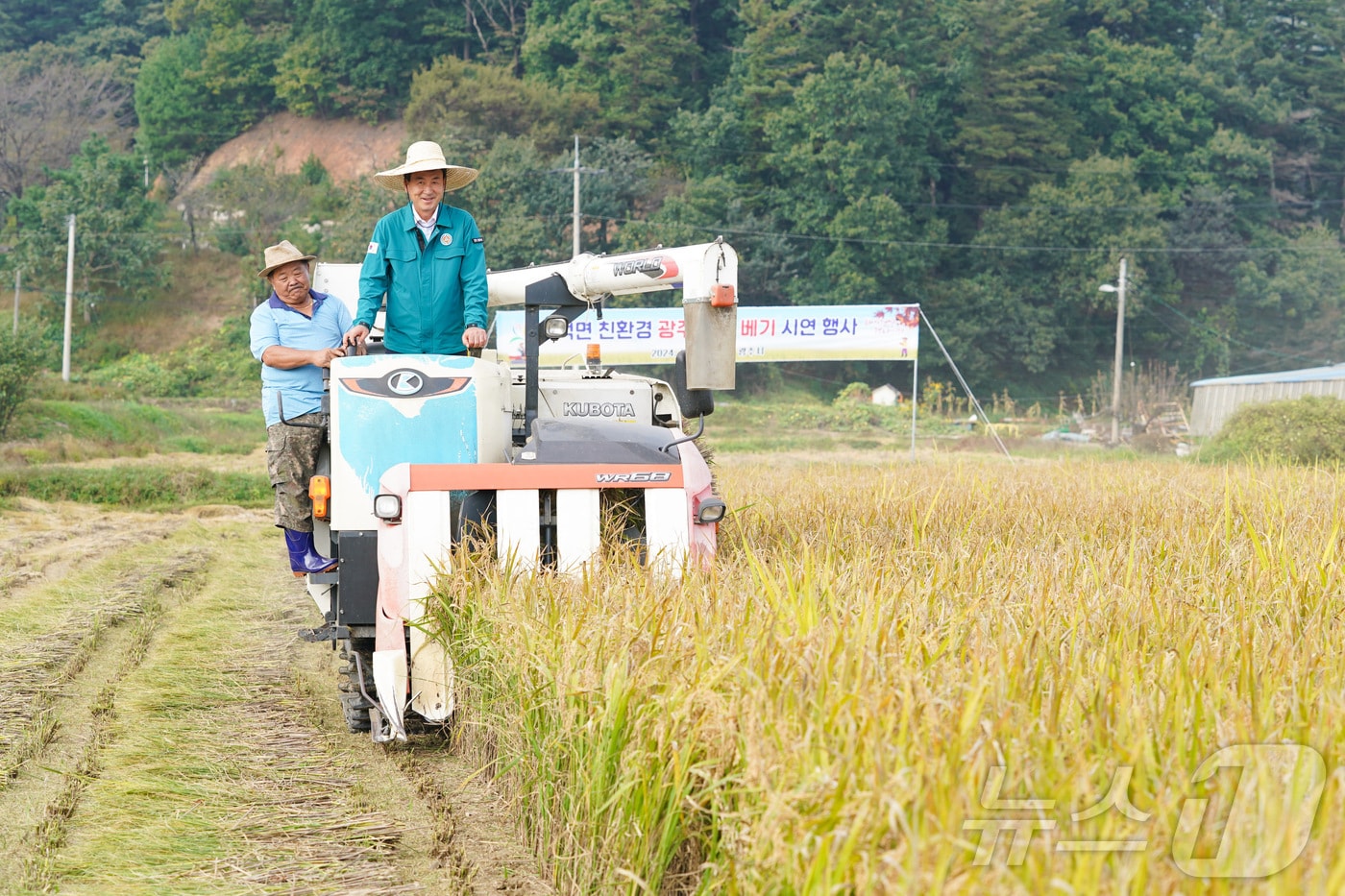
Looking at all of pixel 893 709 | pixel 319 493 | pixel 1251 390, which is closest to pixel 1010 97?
pixel 1251 390

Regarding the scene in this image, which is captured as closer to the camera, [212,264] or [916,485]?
[916,485]

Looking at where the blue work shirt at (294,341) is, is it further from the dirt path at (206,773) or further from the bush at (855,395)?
the bush at (855,395)

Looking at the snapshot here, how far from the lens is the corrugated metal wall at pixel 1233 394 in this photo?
99.0 ft

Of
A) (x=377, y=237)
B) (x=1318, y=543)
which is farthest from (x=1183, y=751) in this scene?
(x=377, y=237)

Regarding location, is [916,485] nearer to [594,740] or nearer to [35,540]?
[594,740]

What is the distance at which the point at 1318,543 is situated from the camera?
623 cm

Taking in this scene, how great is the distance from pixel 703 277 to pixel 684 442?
3.46 feet

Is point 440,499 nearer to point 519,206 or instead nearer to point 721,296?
point 721,296

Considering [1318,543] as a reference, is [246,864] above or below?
below

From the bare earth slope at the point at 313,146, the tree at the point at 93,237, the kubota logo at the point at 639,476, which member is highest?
the bare earth slope at the point at 313,146

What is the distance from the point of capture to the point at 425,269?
6.25m

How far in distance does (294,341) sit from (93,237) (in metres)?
42.0

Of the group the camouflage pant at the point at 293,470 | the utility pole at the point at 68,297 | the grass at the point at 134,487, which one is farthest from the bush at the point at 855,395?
the camouflage pant at the point at 293,470

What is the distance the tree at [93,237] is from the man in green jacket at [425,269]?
138 feet
